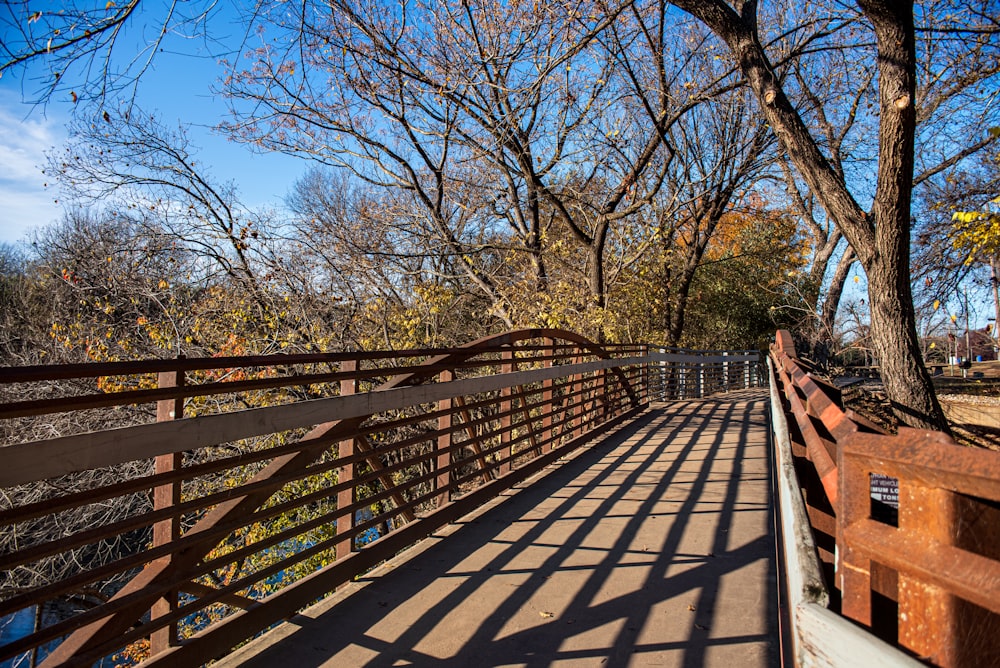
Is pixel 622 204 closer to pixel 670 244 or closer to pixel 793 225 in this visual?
pixel 670 244

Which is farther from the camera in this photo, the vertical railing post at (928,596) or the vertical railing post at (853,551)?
the vertical railing post at (853,551)

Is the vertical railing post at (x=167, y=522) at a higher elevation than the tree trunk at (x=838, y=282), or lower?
lower

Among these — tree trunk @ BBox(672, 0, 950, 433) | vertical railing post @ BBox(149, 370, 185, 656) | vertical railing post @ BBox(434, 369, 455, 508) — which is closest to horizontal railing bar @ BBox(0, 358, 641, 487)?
vertical railing post @ BBox(149, 370, 185, 656)

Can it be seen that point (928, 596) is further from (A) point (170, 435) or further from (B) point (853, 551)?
(A) point (170, 435)

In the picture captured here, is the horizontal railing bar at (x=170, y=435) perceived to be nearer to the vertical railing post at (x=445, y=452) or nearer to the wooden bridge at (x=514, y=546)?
the wooden bridge at (x=514, y=546)

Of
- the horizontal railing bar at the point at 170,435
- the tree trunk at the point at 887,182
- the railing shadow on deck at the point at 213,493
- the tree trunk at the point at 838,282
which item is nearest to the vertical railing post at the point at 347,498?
the railing shadow on deck at the point at 213,493

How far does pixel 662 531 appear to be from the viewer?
5.05 m

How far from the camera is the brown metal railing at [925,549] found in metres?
1.04

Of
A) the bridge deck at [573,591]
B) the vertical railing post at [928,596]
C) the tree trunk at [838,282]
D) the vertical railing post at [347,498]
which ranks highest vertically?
the tree trunk at [838,282]

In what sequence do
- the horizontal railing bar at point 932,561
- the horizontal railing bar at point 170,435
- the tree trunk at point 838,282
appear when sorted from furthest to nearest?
1. the tree trunk at point 838,282
2. the horizontal railing bar at point 170,435
3. the horizontal railing bar at point 932,561

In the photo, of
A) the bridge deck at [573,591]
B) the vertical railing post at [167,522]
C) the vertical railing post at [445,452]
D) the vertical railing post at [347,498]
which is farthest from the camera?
the vertical railing post at [445,452]

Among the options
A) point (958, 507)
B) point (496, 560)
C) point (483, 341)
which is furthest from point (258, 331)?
point (958, 507)

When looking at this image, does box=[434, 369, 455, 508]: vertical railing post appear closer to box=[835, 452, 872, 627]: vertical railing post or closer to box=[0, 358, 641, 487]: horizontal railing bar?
box=[0, 358, 641, 487]: horizontal railing bar

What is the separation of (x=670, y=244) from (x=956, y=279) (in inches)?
398
